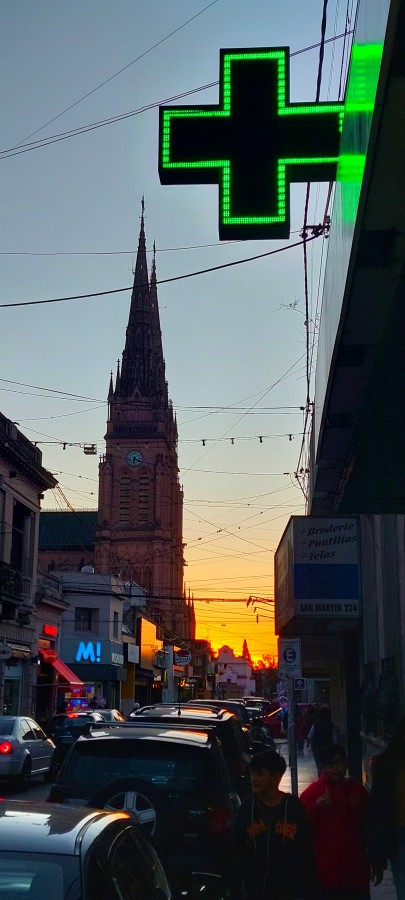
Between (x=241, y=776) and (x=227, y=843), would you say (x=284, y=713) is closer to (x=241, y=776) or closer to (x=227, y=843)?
(x=241, y=776)

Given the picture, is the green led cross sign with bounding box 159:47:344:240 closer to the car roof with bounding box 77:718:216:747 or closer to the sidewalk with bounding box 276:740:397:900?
the car roof with bounding box 77:718:216:747

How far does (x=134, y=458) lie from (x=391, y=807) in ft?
375

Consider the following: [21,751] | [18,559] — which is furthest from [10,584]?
[21,751]

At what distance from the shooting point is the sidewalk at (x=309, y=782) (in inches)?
423

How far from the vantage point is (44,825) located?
4105 millimetres

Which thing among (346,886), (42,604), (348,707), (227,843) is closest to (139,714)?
(227,843)

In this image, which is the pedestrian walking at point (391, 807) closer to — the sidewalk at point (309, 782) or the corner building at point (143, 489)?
the sidewalk at point (309, 782)

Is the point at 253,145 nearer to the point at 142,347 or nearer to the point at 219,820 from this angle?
the point at 219,820

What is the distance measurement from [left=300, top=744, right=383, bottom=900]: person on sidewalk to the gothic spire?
388 ft

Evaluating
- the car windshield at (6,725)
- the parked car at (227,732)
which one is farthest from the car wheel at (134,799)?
the car windshield at (6,725)

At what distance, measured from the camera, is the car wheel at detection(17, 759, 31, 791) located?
21422mm

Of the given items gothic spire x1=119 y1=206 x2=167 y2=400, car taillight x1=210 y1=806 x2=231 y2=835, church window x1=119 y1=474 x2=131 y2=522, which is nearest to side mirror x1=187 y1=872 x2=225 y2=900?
car taillight x1=210 y1=806 x2=231 y2=835

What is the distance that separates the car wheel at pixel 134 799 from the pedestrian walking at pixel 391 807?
1.56 m

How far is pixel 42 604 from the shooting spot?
143 feet
